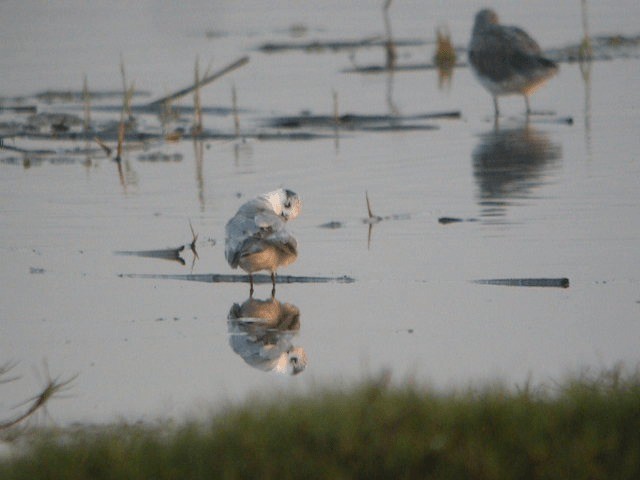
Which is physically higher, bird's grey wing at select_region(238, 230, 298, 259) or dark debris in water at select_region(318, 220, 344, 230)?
bird's grey wing at select_region(238, 230, 298, 259)

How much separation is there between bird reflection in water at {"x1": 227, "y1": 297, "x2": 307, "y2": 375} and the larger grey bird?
30.9 feet

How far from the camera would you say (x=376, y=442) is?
19.9ft

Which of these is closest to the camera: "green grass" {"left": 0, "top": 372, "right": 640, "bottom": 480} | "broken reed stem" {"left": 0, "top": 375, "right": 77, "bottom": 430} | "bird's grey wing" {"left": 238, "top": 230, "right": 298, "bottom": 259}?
"green grass" {"left": 0, "top": 372, "right": 640, "bottom": 480}

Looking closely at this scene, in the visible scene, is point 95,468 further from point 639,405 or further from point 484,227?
point 484,227

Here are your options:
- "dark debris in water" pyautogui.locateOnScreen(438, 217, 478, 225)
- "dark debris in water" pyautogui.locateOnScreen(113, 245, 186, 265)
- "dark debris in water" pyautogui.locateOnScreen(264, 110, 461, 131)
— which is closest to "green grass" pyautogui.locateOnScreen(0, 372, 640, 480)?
"dark debris in water" pyautogui.locateOnScreen(113, 245, 186, 265)

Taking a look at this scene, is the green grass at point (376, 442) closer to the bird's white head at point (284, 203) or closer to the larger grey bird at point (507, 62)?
the bird's white head at point (284, 203)

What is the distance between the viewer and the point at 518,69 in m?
18.4

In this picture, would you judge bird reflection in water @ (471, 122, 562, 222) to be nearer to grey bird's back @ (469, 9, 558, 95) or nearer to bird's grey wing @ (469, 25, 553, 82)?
grey bird's back @ (469, 9, 558, 95)

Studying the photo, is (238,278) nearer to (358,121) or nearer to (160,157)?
(160,157)

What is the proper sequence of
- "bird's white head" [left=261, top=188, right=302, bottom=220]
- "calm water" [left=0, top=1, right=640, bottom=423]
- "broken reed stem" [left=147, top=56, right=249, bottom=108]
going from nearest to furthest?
"calm water" [left=0, top=1, right=640, bottom=423]
"bird's white head" [left=261, top=188, right=302, bottom=220]
"broken reed stem" [left=147, top=56, right=249, bottom=108]

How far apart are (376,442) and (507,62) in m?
12.9

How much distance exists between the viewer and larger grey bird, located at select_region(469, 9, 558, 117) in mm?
18375

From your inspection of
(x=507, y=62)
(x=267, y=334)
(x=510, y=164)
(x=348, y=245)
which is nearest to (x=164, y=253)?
(x=348, y=245)

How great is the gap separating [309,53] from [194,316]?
1717 centimetres
